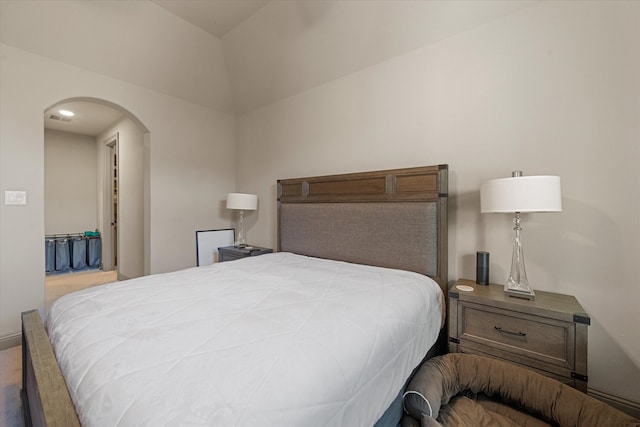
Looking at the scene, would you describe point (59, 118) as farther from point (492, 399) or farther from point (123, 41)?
point (492, 399)

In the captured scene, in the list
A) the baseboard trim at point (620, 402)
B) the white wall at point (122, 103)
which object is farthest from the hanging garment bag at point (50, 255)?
the baseboard trim at point (620, 402)

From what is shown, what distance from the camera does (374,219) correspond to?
2.33 meters

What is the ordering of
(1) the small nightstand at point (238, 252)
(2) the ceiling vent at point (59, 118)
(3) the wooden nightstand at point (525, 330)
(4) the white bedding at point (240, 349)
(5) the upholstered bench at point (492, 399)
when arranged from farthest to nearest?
(2) the ceiling vent at point (59, 118) → (1) the small nightstand at point (238, 252) → (3) the wooden nightstand at point (525, 330) → (5) the upholstered bench at point (492, 399) → (4) the white bedding at point (240, 349)

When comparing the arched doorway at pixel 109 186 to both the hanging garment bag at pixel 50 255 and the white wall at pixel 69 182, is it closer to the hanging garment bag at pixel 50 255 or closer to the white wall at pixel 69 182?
the white wall at pixel 69 182

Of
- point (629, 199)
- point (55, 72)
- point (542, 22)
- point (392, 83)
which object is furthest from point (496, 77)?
point (55, 72)

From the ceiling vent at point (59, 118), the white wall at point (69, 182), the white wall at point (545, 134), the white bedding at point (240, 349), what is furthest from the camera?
the white wall at point (69, 182)

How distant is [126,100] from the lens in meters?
2.99

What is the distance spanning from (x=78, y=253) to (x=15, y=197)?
3339 millimetres

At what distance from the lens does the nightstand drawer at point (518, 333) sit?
4.49ft

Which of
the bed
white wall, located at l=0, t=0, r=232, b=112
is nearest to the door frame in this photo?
white wall, located at l=0, t=0, r=232, b=112

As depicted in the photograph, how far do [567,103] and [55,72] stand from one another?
4.20 m

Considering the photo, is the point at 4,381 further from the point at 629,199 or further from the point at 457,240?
the point at 629,199

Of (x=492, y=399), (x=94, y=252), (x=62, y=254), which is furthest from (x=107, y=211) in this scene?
(x=492, y=399)

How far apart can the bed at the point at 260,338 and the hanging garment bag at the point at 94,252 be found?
15.4 ft
